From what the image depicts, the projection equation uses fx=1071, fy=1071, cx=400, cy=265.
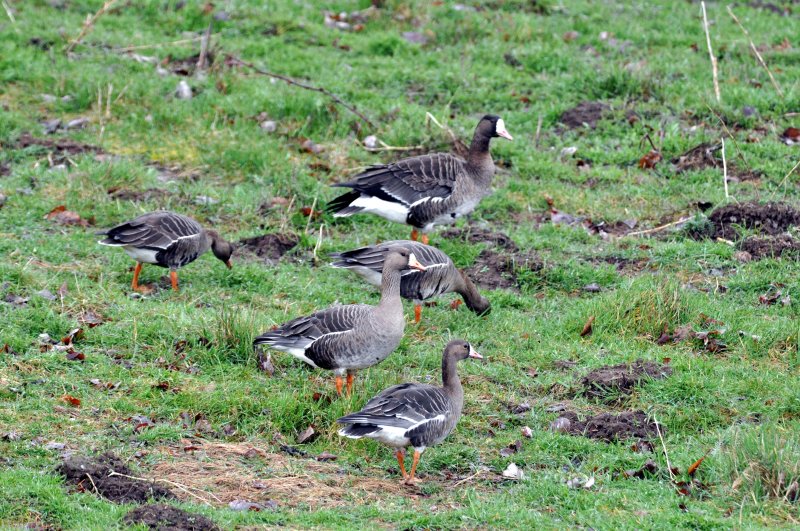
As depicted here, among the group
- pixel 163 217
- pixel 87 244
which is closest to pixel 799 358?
pixel 163 217

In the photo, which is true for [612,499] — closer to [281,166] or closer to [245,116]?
[281,166]

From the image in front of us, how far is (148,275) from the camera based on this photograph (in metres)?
10.5

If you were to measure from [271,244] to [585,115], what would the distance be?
4830 millimetres

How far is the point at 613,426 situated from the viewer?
7723 millimetres

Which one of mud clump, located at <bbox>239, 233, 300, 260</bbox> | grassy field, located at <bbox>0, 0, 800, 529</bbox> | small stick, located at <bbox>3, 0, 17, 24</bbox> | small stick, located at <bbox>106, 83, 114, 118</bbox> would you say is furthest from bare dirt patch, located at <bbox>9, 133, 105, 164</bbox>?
small stick, located at <bbox>3, 0, 17, 24</bbox>

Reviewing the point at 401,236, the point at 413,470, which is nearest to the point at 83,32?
the point at 401,236

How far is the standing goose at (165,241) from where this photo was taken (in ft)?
32.3

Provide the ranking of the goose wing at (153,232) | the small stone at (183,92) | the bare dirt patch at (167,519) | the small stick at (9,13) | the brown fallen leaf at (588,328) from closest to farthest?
the bare dirt patch at (167,519), the brown fallen leaf at (588,328), the goose wing at (153,232), the small stone at (183,92), the small stick at (9,13)

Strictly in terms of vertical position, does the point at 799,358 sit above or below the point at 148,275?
above

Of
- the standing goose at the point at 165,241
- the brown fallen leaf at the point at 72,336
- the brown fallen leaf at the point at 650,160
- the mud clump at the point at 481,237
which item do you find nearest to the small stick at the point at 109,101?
the standing goose at the point at 165,241

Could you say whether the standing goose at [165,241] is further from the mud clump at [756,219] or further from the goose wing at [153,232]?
the mud clump at [756,219]

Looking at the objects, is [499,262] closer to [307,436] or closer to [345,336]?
[345,336]

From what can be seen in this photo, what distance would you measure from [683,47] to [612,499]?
10.6 meters

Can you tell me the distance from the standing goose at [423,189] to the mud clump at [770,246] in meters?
2.77
